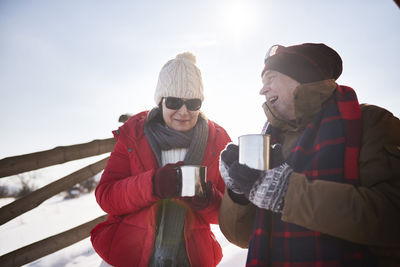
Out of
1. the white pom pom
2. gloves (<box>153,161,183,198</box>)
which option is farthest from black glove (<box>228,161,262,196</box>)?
the white pom pom

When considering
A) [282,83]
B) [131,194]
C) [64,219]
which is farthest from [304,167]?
[64,219]

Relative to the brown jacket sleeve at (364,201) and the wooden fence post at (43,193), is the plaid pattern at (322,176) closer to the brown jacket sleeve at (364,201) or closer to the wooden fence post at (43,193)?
the brown jacket sleeve at (364,201)

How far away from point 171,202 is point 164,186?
1.43 feet

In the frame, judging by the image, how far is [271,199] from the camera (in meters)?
1.05

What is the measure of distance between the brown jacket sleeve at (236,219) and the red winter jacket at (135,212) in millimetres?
271

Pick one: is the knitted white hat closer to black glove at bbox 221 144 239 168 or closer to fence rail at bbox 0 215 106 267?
black glove at bbox 221 144 239 168

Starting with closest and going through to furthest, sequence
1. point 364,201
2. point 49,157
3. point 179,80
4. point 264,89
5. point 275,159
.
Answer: point 364,201 < point 275,159 < point 264,89 < point 179,80 < point 49,157

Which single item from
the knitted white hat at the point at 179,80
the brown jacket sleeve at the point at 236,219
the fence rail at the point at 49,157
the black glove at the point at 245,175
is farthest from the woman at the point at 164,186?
the fence rail at the point at 49,157

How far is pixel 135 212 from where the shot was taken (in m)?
1.76

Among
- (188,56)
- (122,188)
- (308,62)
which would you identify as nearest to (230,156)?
(308,62)

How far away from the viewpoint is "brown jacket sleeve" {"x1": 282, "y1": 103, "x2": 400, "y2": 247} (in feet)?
3.01

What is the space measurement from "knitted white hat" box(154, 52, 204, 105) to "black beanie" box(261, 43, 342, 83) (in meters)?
0.74

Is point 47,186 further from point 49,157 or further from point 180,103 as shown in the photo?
point 180,103

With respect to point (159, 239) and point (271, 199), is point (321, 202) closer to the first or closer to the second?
point (271, 199)
